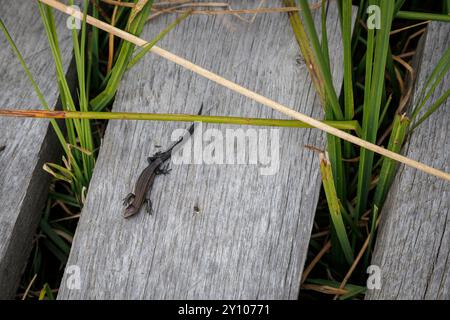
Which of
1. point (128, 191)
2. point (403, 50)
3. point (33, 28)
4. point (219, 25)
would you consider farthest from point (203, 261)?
point (403, 50)

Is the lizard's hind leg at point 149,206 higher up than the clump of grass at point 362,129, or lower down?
lower down

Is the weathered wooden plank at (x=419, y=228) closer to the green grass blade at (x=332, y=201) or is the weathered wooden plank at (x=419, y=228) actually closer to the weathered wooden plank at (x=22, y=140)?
the green grass blade at (x=332, y=201)

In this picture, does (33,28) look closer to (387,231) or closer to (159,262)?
(159,262)
